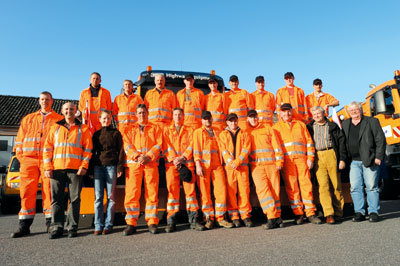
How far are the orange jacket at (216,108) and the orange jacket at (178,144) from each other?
110cm

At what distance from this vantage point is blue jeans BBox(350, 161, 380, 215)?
5042 millimetres

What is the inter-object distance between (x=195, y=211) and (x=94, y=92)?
3345 mm

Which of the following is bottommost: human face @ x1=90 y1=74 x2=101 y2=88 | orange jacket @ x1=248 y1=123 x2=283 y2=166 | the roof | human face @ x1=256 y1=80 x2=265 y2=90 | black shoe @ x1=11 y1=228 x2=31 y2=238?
black shoe @ x1=11 y1=228 x2=31 y2=238

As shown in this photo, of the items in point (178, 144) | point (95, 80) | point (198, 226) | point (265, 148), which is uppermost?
A: point (95, 80)

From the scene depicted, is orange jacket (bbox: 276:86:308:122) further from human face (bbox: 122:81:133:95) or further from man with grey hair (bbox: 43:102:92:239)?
man with grey hair (bbox: 43:102:92:239)

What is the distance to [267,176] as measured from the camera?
16.4 ft

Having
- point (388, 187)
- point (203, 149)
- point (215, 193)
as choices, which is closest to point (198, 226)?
point (215, 193)

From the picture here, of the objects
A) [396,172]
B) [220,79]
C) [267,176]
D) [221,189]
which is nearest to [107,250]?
[221,189]

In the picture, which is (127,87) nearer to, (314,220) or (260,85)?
(260,85)

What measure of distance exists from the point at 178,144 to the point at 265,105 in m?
2.51

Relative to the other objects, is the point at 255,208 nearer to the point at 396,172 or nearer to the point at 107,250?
the point at 107,250

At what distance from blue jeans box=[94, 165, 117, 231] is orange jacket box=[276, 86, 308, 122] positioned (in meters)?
4.04

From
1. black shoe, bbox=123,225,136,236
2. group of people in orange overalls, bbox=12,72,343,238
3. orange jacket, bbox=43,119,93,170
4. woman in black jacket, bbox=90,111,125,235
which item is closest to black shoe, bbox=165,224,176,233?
group of people in orange overalls, bbox=12,72,343,238

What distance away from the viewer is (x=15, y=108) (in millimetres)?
24953
